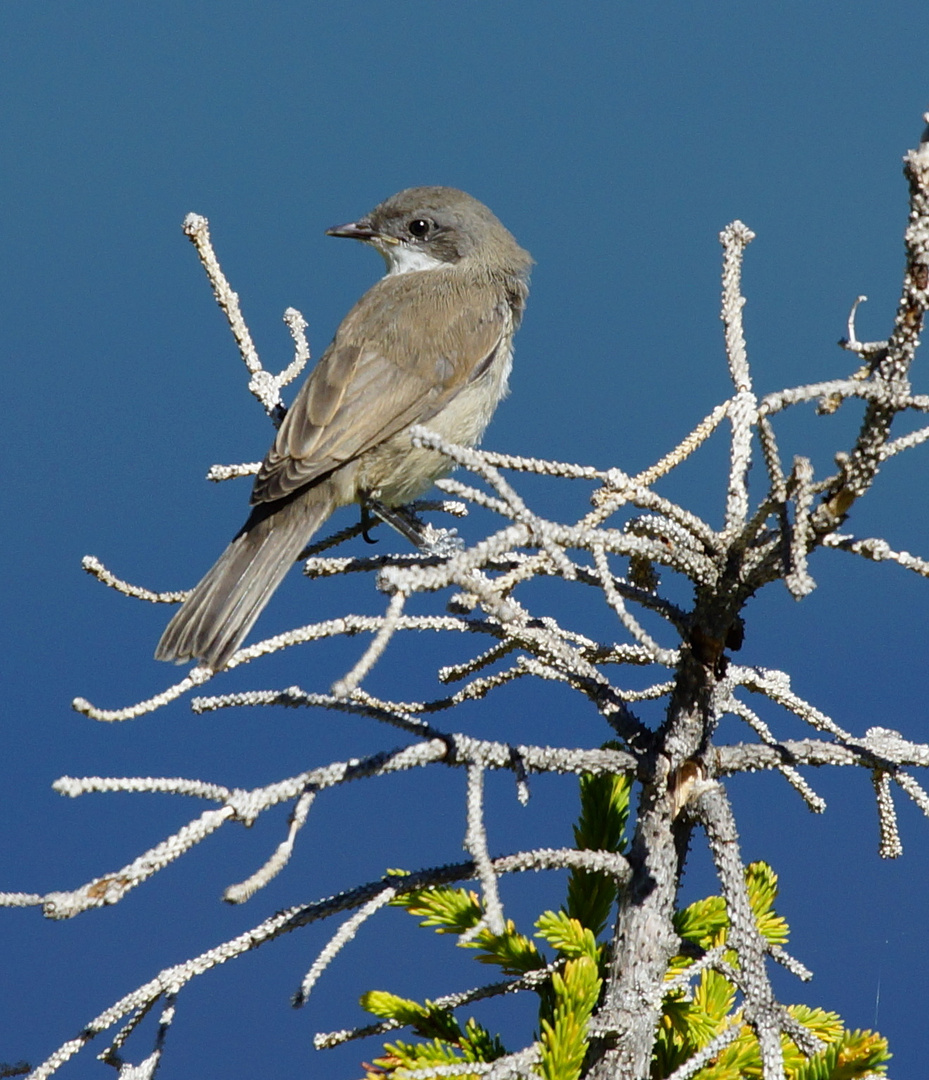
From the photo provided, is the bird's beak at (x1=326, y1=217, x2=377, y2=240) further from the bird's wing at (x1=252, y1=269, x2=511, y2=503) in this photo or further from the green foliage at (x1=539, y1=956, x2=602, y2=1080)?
the green foliage at (x1=539, y1=956, x2=602, y2=1080)

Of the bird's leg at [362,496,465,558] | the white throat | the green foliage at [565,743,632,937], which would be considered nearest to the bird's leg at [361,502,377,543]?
the bird's leg at [362,496,465,558]

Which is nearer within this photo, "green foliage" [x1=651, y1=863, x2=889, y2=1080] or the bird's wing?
"green foliage" [x1=651, y1=863, x2=889, y2=1080]

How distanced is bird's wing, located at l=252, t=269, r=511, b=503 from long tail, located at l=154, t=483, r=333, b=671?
3.6 inches

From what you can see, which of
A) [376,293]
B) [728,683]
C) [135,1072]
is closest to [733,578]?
[728,683]

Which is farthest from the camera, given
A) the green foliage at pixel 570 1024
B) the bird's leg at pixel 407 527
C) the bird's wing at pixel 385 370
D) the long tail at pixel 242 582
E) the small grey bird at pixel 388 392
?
the bird's leg at pixel 407 527

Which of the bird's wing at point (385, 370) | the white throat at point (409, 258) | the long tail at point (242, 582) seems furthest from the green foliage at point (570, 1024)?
the white throat at point (409, 258)

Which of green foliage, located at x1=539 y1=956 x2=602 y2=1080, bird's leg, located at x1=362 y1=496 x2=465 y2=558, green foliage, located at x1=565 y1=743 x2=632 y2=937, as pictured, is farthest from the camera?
bird's leg, located at x1=362 y1=496 x2=465 y2=558

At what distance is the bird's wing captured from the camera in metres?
3.88

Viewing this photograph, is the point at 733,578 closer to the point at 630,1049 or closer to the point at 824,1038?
the point at 630,1049

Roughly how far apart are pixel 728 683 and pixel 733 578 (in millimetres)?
204

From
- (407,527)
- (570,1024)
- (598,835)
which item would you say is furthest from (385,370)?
(570,1024)

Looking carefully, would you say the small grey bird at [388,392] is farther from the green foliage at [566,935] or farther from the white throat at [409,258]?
the green foliage at [566,935]

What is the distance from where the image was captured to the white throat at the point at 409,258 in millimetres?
5280

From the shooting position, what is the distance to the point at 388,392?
427cm
